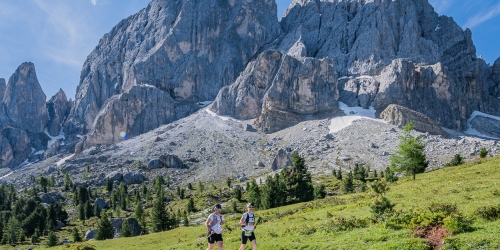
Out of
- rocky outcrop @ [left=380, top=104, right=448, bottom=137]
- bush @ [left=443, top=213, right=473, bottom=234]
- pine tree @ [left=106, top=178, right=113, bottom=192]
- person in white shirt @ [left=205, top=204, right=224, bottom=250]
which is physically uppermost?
rocky outcrop @ [left=380, top=104, right=448, bottom=137]

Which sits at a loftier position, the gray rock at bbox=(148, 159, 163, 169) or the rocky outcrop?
the rocky outcrop

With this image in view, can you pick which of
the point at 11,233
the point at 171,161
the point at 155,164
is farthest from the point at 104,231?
the point at 155,164

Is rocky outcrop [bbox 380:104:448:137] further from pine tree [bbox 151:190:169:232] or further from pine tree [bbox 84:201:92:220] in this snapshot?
pine tree [bbox 84:201:92:220]

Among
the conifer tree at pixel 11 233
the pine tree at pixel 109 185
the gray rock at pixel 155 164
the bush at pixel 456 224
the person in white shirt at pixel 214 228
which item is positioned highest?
the gray rock at pixel 155 164

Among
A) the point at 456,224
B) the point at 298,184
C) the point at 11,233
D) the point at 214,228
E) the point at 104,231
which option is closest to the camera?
the point at 456,224

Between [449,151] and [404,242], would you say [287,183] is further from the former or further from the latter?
[449,151]

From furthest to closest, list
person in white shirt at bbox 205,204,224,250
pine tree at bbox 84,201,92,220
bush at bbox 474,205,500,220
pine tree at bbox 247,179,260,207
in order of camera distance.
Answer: pine tree at bbox 84,201,92,220 → pine tree at bbox 247,179,260,207 → person in white shirt at bbox 205,204,224,250 → bush at bbox 474,205,500,220

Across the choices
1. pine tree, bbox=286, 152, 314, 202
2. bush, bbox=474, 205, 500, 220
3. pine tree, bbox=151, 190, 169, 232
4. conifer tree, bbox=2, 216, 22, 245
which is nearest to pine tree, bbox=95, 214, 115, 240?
pine tree, bbox=151, 190, 169, 232

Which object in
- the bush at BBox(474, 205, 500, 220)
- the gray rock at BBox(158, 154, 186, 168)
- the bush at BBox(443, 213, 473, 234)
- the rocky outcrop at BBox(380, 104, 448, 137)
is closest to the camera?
the bush at BBox(443, 213, 473, 234)

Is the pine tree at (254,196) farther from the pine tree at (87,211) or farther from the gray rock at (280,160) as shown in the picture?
the gray rock at (280,160)

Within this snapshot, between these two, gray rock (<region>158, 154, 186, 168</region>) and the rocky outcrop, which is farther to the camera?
the rocky outcrop

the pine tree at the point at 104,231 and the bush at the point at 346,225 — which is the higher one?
the bush at the point at 346,225

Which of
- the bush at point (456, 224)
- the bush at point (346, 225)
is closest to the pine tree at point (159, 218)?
the bush at point (346, 225)

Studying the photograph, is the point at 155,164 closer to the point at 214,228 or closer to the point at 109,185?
the point at 109,185
